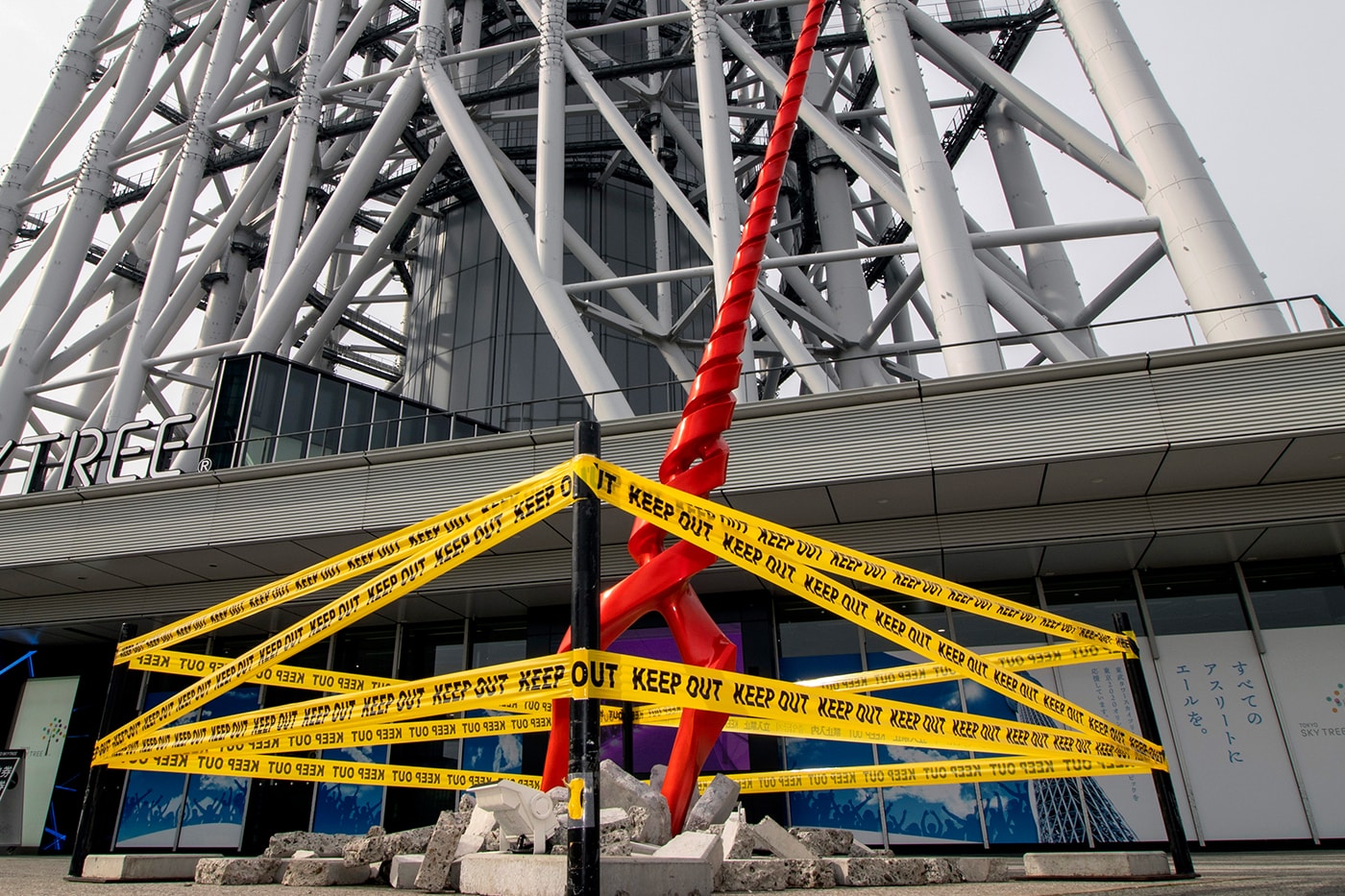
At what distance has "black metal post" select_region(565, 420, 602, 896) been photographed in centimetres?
390

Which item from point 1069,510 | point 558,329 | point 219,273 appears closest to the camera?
point 1069,510

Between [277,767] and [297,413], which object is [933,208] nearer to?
[277,767]

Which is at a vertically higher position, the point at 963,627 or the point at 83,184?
the point at 83,184

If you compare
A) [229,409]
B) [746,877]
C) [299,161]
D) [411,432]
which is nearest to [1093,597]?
[746,877]

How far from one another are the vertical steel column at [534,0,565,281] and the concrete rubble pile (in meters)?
13.6

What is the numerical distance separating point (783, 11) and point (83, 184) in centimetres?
2614

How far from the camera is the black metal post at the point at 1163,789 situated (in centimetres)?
714

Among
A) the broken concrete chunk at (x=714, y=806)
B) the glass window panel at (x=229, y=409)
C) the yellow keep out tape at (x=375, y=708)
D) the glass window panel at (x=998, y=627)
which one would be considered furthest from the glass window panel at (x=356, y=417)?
the broken concrete chunk at (x=714, y=806)

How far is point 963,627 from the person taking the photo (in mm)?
16156

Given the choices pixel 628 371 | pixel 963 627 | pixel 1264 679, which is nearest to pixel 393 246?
pixel 628 371

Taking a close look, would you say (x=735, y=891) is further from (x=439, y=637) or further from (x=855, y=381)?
(x=855, y=381)

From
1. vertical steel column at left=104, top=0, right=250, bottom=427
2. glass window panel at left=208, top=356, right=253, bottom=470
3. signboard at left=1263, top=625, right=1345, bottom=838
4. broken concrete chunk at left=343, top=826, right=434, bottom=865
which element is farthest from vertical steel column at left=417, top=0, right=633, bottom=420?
signboard at left=1263, top=625, right=1345, bottom=838

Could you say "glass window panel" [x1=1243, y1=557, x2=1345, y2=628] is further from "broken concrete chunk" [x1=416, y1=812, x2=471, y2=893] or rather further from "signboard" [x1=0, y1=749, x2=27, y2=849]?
"signboard" [x1=0, y1=749, x2=27, y2=849]

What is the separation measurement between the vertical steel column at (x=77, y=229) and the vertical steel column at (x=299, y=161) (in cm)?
800
